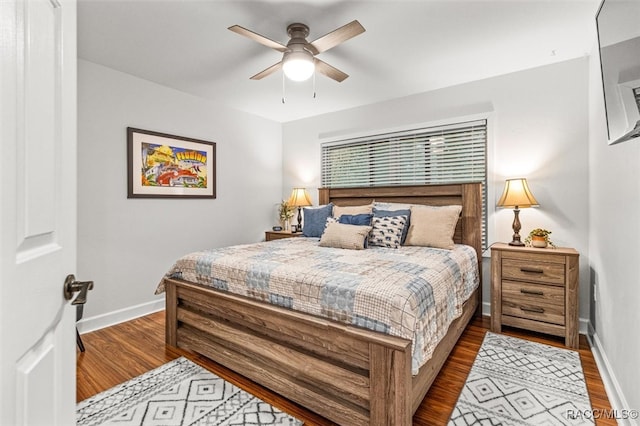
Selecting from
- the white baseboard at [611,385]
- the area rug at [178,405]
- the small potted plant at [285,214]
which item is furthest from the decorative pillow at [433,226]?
the small potted plant at [285,214]

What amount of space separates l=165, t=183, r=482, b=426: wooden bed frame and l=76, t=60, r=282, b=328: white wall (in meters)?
1.02

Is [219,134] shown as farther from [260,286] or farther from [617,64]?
[617,64]

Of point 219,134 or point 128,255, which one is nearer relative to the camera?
point 128,255

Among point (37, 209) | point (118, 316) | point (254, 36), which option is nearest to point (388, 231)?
point (254, 36)

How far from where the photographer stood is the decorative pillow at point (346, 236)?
2.94 m

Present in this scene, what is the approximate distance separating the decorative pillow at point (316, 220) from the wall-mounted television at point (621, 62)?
264cm

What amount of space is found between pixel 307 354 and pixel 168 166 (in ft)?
9.28

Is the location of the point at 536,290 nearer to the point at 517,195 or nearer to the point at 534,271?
the point at 534,271

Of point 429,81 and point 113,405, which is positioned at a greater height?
point 429,81

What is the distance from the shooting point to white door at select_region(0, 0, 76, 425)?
1.77 ft

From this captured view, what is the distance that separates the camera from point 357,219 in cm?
324

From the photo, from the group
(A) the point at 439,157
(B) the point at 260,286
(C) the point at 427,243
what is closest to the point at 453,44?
(A) the point at 439,157

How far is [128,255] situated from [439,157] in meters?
3.63

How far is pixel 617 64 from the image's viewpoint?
1.35 metres
